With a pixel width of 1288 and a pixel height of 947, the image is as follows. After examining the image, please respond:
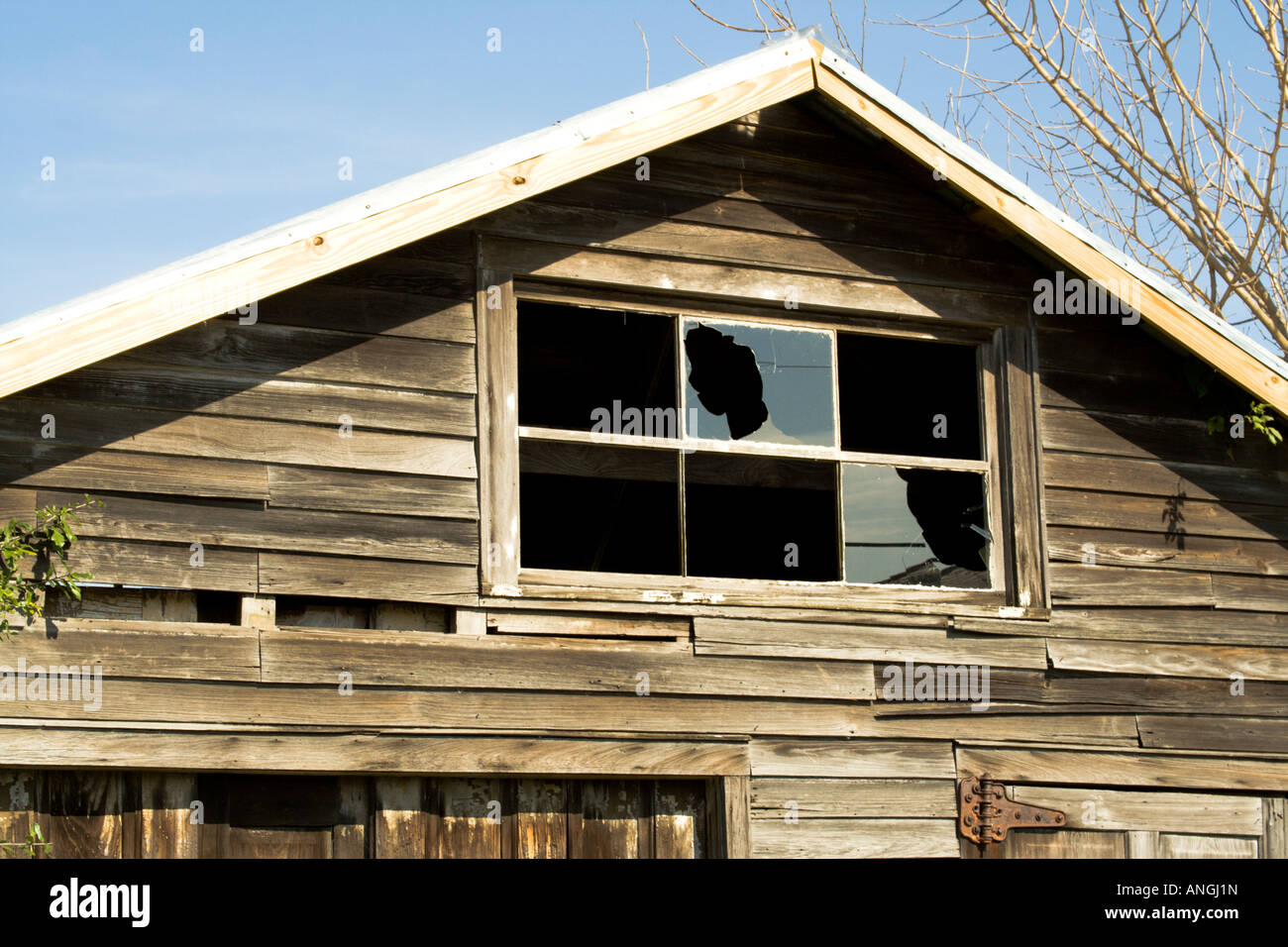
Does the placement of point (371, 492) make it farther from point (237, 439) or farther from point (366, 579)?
point (237, 439)

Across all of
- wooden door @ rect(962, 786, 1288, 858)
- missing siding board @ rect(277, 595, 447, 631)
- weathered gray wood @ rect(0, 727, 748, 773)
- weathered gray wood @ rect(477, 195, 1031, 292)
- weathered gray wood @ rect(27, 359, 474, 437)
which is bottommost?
wooden door @ rect(962, 786, 1288, 858)

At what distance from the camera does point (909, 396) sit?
8.43m

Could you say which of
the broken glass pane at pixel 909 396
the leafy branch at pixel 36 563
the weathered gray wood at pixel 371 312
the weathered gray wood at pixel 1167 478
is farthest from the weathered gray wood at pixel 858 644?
the leafy branch at pixel 36 563

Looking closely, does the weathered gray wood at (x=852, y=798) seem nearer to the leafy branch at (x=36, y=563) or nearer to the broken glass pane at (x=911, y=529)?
the broken glass pane at (x=911, y=529)

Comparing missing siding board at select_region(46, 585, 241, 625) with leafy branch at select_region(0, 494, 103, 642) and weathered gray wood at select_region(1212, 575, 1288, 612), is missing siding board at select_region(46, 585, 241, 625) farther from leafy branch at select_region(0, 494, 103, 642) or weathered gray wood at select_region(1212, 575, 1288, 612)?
weathered gray wood at select_region(1212, 575, 1288, 612)

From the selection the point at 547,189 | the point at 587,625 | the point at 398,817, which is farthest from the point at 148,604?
the point at 547,189

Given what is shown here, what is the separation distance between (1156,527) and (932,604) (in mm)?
1443

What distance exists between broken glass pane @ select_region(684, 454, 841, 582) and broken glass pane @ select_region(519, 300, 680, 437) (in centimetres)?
72

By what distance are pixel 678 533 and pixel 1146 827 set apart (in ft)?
9.19

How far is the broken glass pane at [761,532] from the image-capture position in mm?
9938

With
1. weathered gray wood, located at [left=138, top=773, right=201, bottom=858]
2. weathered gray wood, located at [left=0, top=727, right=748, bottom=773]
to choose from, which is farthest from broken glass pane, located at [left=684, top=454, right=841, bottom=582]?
weathered gray wood, located at [left=138, top=773, right=201, bottom=858]

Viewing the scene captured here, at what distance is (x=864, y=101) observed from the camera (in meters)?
6.91

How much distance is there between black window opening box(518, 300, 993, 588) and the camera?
6.90 metres
